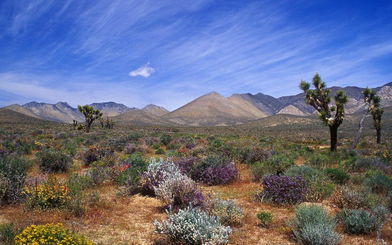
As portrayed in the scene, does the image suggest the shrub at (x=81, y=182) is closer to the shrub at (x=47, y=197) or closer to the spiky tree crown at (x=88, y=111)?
the shrub at (x=47, y=197)

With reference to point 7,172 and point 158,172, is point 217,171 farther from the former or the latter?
point 7,172

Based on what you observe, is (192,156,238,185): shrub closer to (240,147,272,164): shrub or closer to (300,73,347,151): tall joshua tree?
(240,147,272,164): shrub

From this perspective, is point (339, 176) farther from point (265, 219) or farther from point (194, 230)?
point (194, 230)

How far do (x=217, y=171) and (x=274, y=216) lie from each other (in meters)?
3.78

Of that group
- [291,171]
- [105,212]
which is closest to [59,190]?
[105,212]

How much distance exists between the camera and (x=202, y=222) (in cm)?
535

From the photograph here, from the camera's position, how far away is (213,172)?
36.1ft

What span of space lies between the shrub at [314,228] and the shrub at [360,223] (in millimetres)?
700

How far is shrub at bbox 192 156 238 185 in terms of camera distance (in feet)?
35.5

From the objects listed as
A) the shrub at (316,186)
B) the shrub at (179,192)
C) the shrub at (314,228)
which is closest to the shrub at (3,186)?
the shrub at (179,192)

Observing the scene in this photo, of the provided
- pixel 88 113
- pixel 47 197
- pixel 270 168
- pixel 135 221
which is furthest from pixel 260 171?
pixel 88 113

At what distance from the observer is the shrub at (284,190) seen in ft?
27.1

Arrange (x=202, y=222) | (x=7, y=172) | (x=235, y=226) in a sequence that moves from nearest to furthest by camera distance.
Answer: (x=202, y=222) < (x=235, y=226) < (x=7, y=172)

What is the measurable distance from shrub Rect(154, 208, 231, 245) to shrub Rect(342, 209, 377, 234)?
3016mm
